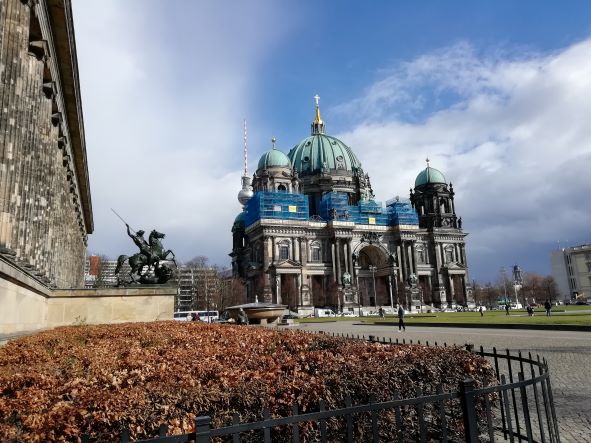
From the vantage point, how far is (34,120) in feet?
47.7

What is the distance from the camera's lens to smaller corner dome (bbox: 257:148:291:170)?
98.4 metres

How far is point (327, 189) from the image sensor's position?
343 ft

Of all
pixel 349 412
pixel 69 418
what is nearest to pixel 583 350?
pixel 349 412

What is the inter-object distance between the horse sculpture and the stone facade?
3.98m

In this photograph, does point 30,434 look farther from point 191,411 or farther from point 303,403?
point 303,403

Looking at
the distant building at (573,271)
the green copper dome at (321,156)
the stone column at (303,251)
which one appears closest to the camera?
the stone column at (303,251)

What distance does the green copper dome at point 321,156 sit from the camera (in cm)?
10725

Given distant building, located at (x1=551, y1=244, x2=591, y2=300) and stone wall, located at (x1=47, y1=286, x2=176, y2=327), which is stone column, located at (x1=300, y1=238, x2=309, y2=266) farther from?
distant building, located at (x1=551, y1=244, x2=591, y2=300)

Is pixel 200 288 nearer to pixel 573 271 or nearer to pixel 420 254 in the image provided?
pixel 420 254

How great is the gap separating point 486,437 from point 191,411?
16.8ft

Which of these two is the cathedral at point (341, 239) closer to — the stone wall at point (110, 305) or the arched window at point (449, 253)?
the arched window at point (449, 253)

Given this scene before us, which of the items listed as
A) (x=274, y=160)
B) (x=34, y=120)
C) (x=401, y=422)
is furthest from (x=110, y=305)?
(x=274, y=160)

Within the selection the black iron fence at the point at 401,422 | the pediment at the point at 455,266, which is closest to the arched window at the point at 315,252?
the pediment at the point at 455,266

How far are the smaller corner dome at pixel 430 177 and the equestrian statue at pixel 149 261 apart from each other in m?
91.3
